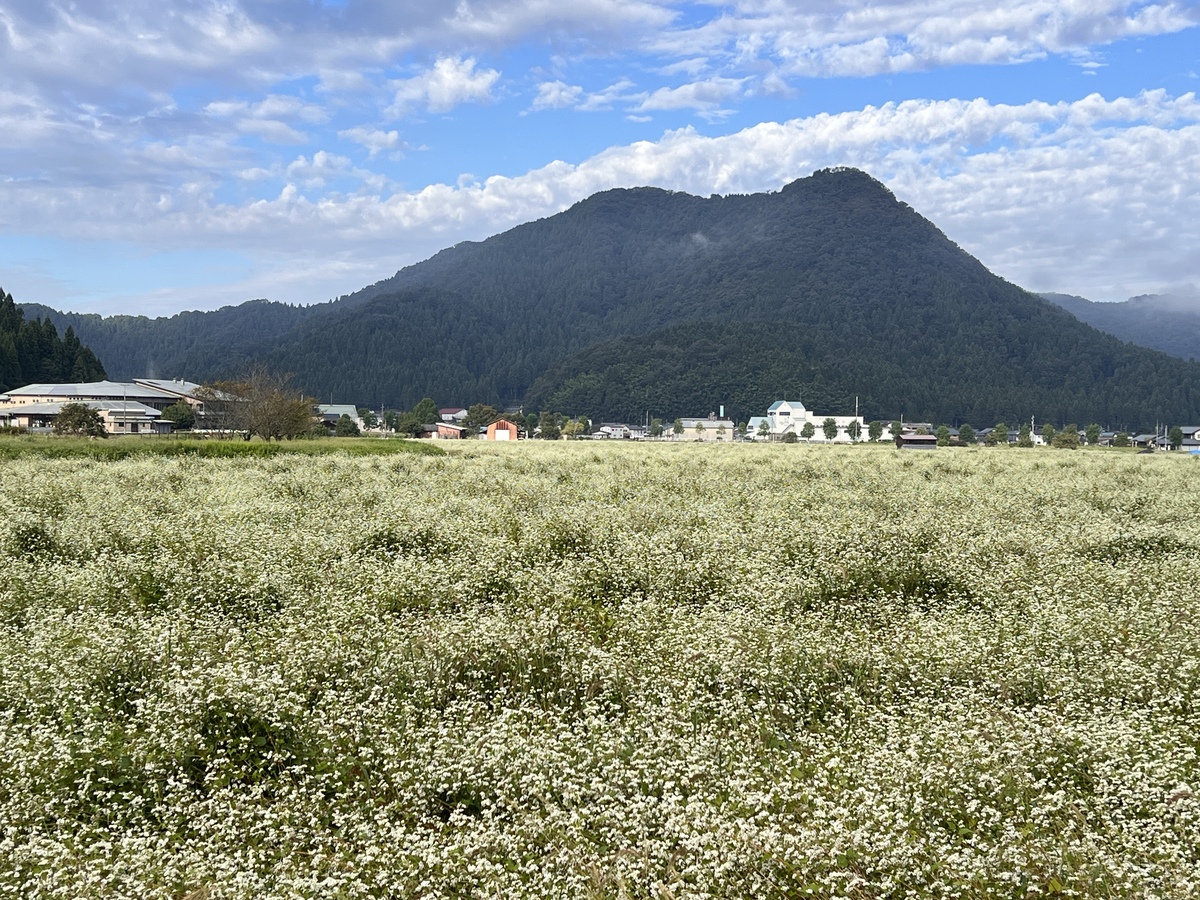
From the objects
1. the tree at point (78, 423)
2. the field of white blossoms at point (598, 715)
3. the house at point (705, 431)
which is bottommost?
the house at point (705, 431)

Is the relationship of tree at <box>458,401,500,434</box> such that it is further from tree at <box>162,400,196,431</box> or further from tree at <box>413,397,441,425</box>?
tree at <box>162,400,196,431</box>

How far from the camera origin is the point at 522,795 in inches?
202

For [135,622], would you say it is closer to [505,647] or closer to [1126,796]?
[505,647]

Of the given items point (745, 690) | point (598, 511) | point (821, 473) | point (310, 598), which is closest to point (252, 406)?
point (821, 473)

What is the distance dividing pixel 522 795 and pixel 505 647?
234cm

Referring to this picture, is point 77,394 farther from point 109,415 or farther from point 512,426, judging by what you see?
point 512,426

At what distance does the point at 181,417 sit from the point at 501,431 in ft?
146

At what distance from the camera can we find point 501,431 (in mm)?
122562

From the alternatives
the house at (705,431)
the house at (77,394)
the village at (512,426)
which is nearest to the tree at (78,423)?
the village at (512,426)

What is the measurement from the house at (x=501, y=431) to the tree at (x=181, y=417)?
1570 inches

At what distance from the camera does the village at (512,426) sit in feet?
285

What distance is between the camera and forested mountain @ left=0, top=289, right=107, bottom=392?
325 feet

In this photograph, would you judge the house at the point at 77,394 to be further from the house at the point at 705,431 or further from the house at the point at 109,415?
the house at the point at 705,431

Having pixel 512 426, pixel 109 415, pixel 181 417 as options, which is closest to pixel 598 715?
pixel 181 417
